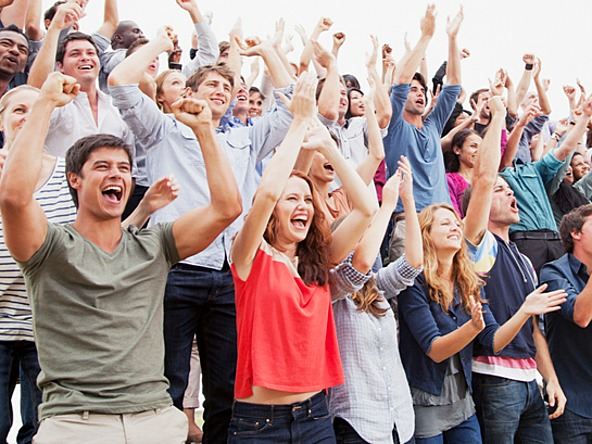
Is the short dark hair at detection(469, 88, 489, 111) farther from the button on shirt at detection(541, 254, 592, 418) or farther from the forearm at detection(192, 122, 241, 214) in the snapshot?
the forearm at detection(192, 122, 241, 214)

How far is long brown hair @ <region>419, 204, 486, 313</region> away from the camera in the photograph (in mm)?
3721

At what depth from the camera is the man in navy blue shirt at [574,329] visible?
13.2 ft

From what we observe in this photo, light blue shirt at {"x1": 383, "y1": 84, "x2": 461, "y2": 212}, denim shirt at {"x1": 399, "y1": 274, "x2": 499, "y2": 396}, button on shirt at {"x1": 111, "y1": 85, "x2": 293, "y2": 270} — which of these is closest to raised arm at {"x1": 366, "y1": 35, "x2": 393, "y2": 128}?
light blue shirt at {"x1": 383, "y1": 84, "x2": 461, "y2": 212}

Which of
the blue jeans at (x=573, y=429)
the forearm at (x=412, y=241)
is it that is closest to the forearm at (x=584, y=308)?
the blue jeans at (x=573, y=429)

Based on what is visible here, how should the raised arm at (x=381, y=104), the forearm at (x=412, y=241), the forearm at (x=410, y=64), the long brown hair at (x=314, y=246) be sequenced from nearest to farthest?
the long brown hair at (x=314, y=246) < the forearm at (x=412, y=241) < the raised arm at (x=381, y=104) < the forearm at (x=410, y=64)

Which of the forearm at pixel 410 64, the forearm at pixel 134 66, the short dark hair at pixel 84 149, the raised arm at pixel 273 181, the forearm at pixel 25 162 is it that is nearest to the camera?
the forearm at pixel 25 162

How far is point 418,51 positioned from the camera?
5141mm

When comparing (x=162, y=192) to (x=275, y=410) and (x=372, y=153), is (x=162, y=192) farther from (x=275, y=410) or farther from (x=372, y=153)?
(x=372, y=153)

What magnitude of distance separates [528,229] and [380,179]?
1233 mm

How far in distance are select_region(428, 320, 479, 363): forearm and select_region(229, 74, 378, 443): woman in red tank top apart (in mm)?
754

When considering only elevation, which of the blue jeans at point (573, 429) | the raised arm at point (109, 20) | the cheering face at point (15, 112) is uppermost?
the raised arm at point (109, 20)

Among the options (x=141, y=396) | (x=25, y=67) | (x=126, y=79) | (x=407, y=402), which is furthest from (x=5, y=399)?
(x=25, y=67)

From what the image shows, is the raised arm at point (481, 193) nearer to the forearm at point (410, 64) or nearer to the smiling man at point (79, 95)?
the forearm at point (410, 64)

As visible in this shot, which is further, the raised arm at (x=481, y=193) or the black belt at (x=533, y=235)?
the black belt at (x=533, y=235)
